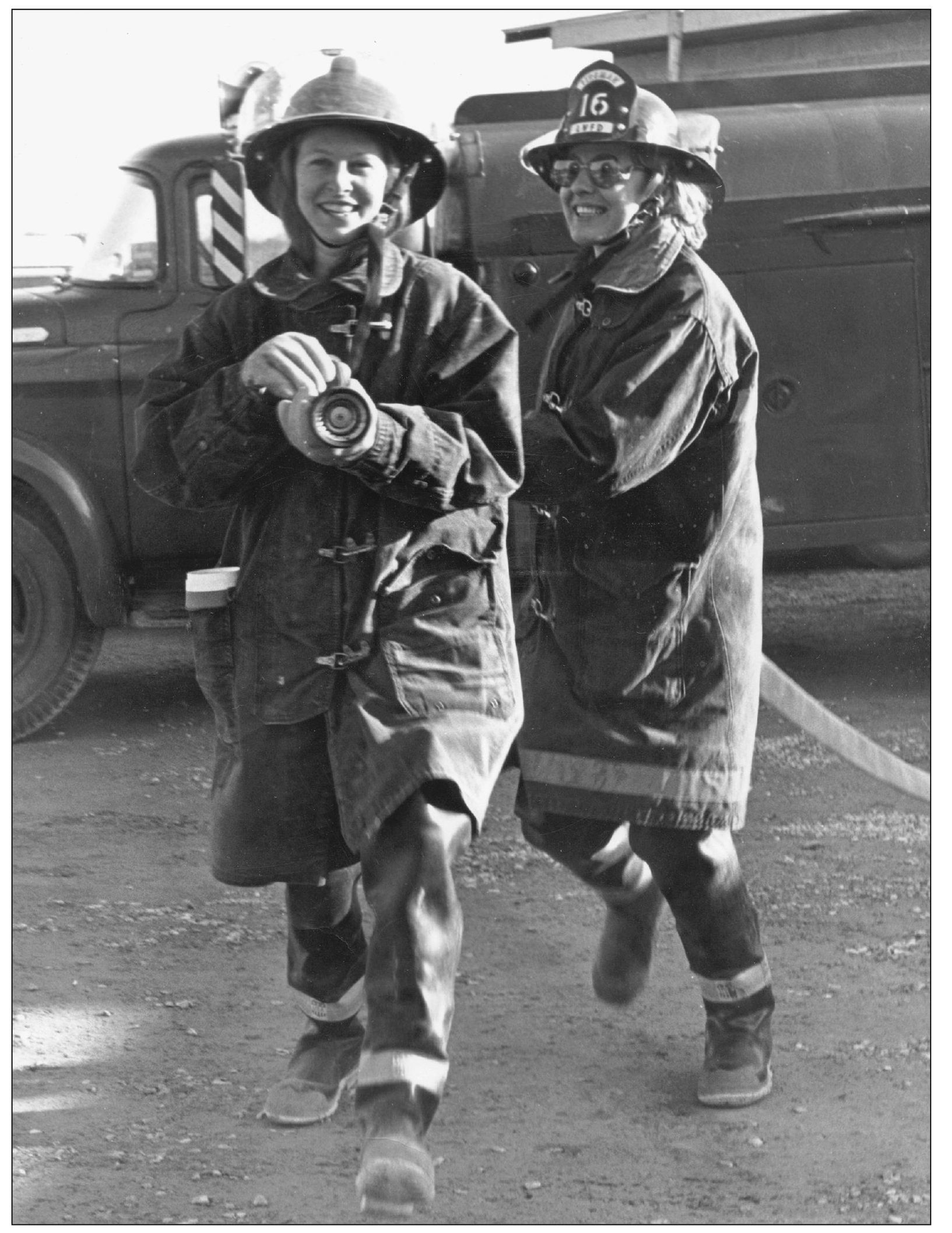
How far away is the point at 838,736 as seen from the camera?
3504mm

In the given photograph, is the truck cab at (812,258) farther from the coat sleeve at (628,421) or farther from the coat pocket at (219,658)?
the coat pocket at (219,658)

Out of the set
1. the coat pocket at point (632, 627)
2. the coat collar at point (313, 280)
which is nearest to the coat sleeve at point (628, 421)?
the coat pocket at point (632, 627)

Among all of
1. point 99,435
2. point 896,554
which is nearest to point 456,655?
point 99,435

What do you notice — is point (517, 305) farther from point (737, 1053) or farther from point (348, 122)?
point (737, 1053)

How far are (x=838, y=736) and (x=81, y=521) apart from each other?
1.78 meters

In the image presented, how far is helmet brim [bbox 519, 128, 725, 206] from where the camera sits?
3.15 m

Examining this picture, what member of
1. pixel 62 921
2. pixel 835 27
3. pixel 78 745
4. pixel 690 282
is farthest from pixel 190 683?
pixel 835 27

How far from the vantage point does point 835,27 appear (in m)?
3.52

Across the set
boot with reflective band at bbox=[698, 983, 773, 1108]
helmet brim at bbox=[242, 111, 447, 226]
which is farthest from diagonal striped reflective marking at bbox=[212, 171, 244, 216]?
boot with reflective band at bbox=[698, 983, 773, 1108]

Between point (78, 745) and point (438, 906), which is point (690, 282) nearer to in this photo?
point (438, 906)

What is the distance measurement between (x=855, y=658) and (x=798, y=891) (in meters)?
0.54

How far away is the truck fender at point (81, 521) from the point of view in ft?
11.8

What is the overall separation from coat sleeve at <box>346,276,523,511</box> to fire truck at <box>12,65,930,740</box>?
0.29 meters

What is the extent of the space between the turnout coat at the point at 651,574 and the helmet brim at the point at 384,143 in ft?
1.34
